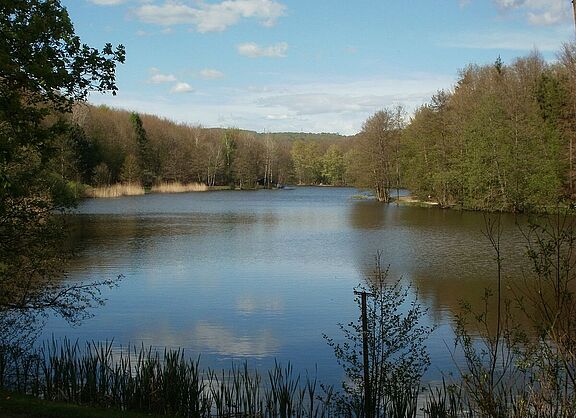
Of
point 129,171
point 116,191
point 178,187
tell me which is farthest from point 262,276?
point 178,187

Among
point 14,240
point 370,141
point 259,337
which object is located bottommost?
point 259,337

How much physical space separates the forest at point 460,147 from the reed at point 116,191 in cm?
164

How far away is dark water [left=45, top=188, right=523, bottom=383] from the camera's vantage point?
35.1ft

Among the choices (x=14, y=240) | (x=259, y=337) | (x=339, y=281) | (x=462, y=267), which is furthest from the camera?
(x=462, y=267)

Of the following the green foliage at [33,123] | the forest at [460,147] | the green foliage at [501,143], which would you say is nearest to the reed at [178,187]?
the forest at [460,147]

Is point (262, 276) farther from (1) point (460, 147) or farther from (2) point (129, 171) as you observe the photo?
(2) point (129, 171)

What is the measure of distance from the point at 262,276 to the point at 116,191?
4413cm

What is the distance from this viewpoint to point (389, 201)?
2044 inches

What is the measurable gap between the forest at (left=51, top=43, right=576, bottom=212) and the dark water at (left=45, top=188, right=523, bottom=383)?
131 inches

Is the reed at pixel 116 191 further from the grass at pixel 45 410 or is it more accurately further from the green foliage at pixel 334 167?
the grass at pixel 45 410

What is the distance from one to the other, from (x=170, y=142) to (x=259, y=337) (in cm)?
6897

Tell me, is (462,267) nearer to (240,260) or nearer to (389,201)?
(240,260)

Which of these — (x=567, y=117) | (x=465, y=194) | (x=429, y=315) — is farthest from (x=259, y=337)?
(x=465, y=194)

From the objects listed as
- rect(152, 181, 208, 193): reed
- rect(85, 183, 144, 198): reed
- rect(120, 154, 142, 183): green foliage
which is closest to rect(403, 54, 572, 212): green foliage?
rect(85, 183, 144, 198): reed
